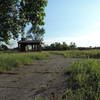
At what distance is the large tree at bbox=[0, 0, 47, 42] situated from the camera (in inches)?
712

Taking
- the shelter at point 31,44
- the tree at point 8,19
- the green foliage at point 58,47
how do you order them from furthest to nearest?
the green foliage at point 58,47 → the shelter at point 31,44 → the tree at point 8,19

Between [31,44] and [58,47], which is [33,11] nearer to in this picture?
[31,44]

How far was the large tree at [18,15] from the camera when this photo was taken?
59.3ft

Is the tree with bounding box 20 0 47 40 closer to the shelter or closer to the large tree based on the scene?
the large tree

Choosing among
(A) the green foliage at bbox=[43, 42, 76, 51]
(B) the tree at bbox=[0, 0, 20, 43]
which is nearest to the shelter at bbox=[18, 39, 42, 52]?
(A) the green foliage at bbox=[43, 42, 76, 51]

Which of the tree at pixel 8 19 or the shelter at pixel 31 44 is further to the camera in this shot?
the shelter at pixel 31 44

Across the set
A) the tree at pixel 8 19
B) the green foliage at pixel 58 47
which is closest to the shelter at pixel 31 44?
the green foliage at pixel 58 47

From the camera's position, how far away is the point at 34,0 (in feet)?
59.7

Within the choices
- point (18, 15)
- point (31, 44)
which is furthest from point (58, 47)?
point (18, 15)

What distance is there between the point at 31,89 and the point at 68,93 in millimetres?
1520

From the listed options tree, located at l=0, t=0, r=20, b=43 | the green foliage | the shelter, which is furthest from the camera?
the green foliage

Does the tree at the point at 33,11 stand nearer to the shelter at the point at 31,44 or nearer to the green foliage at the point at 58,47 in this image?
the shelter at the point at 31,44

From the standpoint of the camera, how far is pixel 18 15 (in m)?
19.2

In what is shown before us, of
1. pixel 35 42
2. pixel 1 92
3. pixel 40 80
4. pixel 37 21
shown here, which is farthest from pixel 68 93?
pixel 35 42
